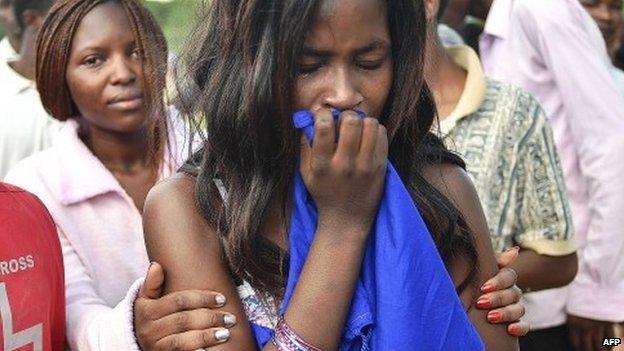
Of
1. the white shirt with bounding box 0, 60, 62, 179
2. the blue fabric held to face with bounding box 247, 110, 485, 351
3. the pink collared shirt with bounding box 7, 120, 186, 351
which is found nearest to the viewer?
the blue fabric held to face with bounding box 247, 110, 485, 351

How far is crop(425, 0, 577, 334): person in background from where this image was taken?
341 centimetres

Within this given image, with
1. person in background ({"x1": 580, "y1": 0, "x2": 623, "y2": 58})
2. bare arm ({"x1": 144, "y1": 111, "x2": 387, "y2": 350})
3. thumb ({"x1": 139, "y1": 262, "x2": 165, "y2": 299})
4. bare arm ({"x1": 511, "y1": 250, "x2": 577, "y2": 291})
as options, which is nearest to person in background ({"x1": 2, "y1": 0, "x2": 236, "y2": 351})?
thumb ({"x1": 139, "y1": 262, "x2": 165, "y2": 299})

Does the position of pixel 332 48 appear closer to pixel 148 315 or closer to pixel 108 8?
pixel 148 315

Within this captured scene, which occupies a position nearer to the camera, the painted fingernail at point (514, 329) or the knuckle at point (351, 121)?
the knuckle at point (351, 121)

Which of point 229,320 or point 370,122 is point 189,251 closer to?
point 229,320

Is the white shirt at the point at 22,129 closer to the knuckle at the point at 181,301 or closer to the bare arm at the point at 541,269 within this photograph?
the bare arm at the point at 541,269

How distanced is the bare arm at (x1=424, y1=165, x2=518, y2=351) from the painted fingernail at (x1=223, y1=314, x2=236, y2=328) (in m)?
0.41

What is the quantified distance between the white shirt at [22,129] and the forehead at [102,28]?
942mm

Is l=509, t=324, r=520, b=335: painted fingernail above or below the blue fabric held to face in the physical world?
below

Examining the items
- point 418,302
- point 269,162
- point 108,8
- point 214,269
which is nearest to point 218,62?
point 269,162

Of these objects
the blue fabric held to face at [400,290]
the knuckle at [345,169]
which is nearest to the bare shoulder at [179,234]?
the blue fabric held to face at [400,290]

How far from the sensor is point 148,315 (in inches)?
87.1

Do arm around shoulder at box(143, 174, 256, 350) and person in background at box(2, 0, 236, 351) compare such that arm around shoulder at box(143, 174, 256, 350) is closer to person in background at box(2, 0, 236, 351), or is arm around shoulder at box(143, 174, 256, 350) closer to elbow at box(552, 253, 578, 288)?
person in background at box(2, 0, 236, 351)

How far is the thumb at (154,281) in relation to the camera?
2.11 m
